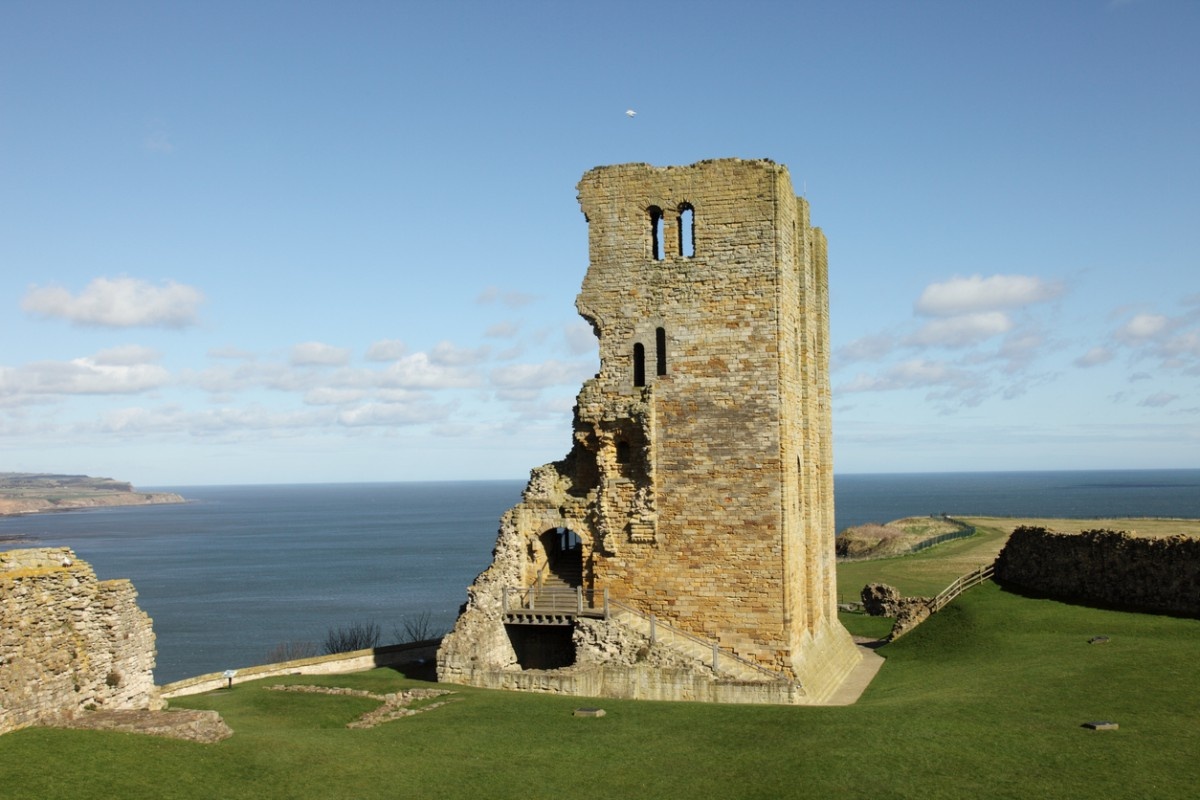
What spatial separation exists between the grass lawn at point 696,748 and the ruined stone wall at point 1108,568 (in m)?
4.30

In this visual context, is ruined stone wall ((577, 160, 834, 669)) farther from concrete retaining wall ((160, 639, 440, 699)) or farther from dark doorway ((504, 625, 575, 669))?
concrete retaining wall ((160, 639, 440, 699))

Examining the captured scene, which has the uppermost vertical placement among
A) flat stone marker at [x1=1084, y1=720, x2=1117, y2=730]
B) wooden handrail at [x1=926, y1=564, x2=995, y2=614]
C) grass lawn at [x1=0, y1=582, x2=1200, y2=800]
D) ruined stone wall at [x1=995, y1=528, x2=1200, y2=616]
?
ruined stone wall at [x1=995, y1=528, x2=1200, y2=616]

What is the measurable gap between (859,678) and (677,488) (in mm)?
6791

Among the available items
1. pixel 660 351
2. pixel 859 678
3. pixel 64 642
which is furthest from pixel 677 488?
pixel 64 642

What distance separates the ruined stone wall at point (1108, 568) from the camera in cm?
2688

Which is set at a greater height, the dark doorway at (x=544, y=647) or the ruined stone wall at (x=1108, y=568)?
the ruined stone wall at (x=1108, y=568)

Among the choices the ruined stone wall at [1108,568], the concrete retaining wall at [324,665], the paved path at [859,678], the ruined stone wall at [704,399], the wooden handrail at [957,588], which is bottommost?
the paved path at [859,678]

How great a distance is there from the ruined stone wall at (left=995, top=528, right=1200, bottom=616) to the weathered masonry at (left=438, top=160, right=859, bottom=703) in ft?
28.6

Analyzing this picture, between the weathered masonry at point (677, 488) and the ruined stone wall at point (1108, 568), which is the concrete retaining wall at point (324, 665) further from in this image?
the ruined stone wall at point (1108, 568)

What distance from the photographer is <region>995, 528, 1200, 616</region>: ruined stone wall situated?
26.9 metres

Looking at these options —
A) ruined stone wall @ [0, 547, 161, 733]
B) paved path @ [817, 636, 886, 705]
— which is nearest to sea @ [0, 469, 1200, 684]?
ruined stone wall @ [0, 547, 161, 733]

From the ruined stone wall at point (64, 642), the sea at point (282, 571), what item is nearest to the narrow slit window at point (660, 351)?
the ruined stone wall at point (64, 642)

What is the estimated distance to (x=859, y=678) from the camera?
85.4 feet

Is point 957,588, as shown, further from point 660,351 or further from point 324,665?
point 324,665
